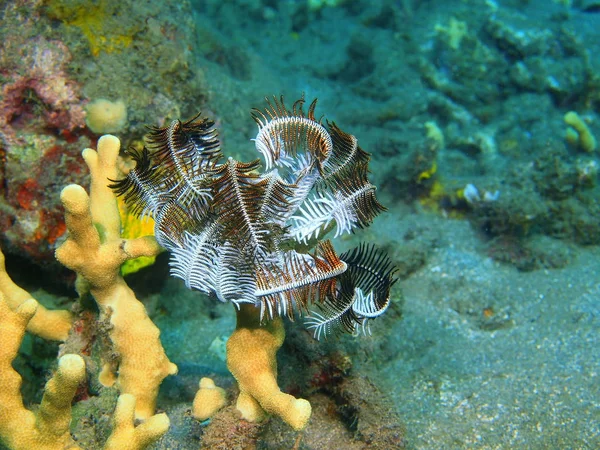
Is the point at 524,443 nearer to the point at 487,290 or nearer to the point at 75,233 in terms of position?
the point at 487,290

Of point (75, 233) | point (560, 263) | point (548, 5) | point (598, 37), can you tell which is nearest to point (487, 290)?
point (560, 263)

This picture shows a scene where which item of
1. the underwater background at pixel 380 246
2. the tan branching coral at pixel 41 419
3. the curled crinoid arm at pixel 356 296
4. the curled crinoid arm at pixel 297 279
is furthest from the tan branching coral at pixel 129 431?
the curled crinoid arm at pixel 356 296

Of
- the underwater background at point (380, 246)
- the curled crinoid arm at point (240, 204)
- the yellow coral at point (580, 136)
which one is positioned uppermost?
the curled crinoid arm at point (240, 204)

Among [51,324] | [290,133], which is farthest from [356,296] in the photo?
[51,324]

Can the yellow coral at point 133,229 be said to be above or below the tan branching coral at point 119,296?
below

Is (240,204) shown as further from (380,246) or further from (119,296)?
(380,246)

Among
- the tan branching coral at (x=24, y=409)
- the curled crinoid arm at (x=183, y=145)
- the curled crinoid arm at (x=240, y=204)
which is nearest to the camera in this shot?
the curled crinoid arm at (x=240, y=204)

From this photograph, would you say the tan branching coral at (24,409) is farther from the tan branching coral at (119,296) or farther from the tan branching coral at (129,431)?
the tan branching coral at (119,296)
